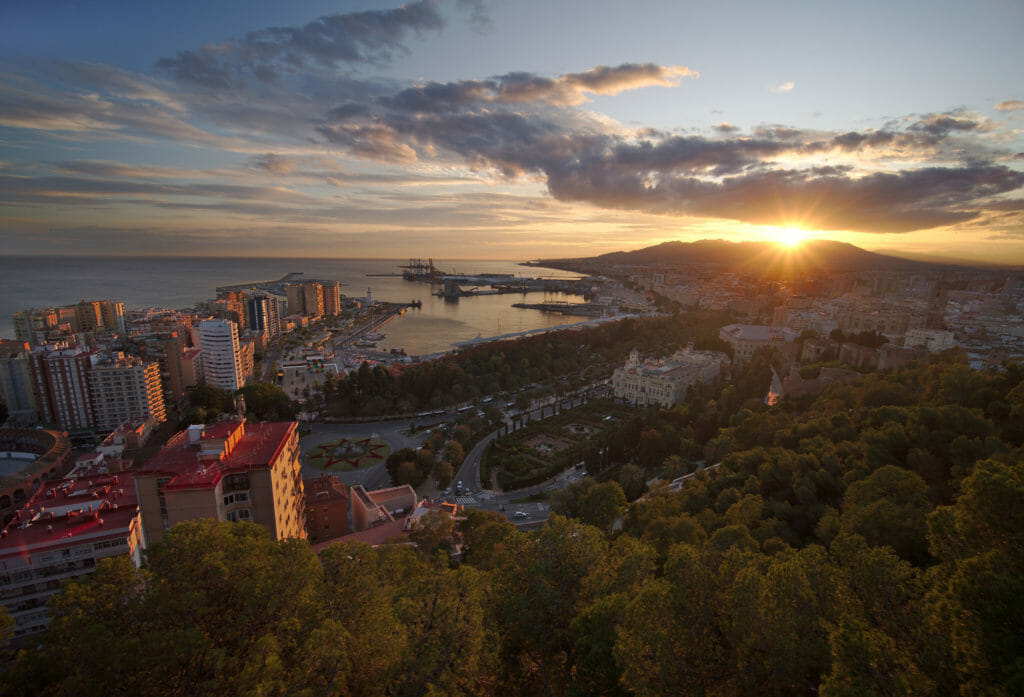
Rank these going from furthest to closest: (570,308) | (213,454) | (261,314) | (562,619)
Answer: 1. (570,308)
2. (261,314)
3. (213,454)
4. (562,619)

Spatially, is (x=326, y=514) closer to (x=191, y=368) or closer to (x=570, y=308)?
(x=191, y=368)

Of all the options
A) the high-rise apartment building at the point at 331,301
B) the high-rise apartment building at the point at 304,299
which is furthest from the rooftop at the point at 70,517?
the high-rise apartment building at the point at 331,301

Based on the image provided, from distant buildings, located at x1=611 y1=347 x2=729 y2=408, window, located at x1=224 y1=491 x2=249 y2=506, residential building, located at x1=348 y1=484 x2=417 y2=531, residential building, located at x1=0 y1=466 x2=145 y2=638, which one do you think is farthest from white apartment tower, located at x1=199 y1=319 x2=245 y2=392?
window, located at x1=224 y1=491 x2=249 y2=506

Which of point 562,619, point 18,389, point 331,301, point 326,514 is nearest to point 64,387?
point 18,389

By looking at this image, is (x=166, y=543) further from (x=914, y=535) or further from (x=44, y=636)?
(x=914, y=535)

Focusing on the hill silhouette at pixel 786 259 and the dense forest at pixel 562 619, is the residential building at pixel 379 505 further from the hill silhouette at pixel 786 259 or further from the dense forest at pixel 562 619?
the hill silhouette at pixel 786 259

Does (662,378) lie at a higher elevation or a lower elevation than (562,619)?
lower
